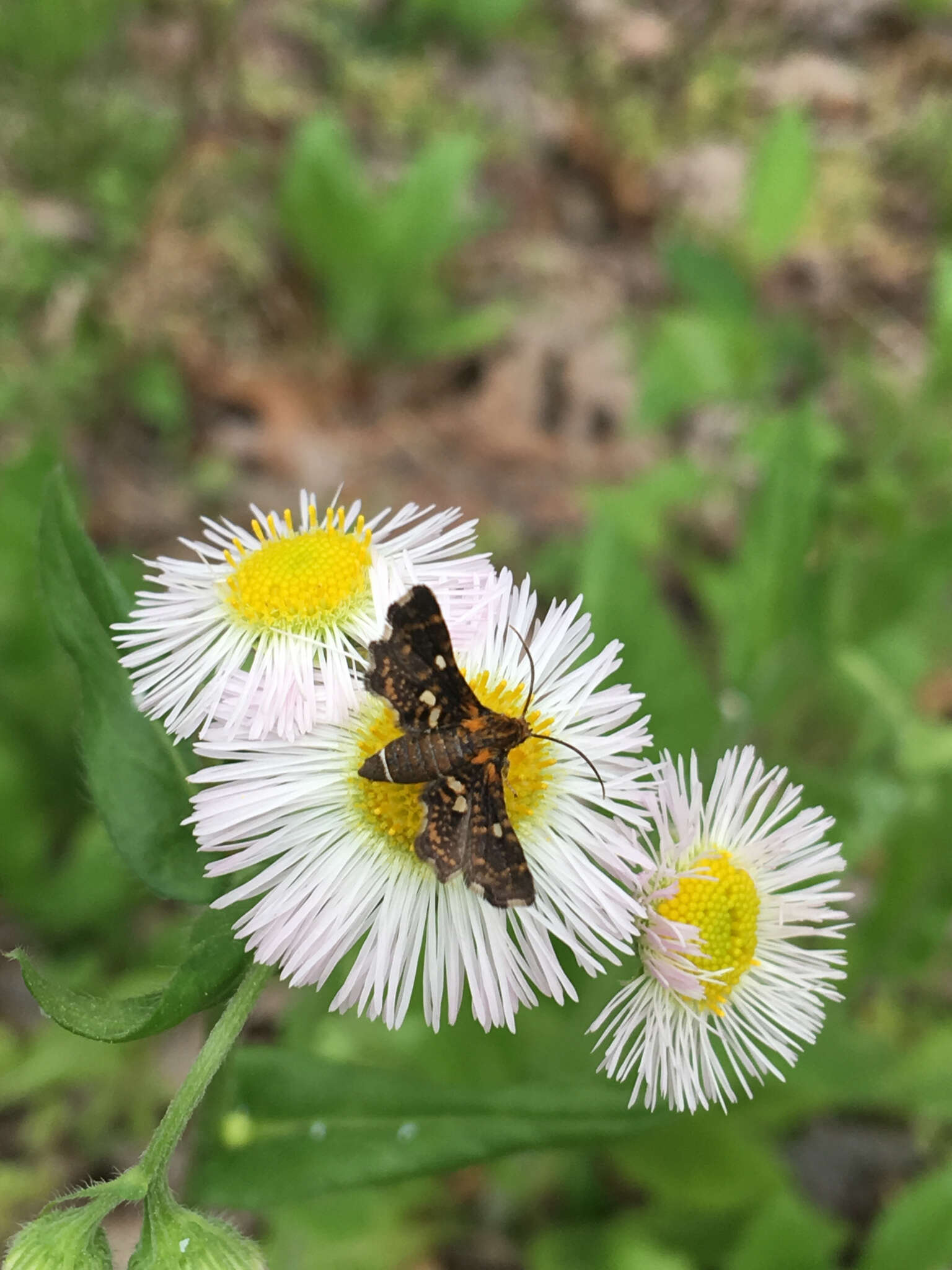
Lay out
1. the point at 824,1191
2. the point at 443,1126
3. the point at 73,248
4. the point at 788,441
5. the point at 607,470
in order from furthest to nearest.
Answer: the point at 607,470, the point at 73,248, the point at 824,1191, the point at 788,441, the point at 443,1126

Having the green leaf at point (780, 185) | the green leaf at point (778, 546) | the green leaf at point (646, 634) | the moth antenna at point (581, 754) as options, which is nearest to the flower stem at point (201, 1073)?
the moth antenna at point (581, 754)

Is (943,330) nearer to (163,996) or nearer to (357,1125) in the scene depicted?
(357,1125)

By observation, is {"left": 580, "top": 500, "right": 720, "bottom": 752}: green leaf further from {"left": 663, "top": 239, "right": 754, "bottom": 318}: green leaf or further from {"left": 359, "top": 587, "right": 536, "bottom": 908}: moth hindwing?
{"left": 663, "top": 239, "right": 754, "bottom": 318}: green leaf

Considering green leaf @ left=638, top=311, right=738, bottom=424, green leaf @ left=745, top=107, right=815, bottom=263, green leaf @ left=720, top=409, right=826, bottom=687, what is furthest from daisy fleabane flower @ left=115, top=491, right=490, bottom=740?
green leaf @ left=745, top=107, right=815, bottom=263

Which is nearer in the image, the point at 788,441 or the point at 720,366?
the point at 788,441

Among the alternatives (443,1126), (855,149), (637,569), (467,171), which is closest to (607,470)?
(467,171)

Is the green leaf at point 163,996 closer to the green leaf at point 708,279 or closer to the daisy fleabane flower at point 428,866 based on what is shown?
the daisy fleabane flower at point 428,866

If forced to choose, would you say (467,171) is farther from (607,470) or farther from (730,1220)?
(730,1220)
